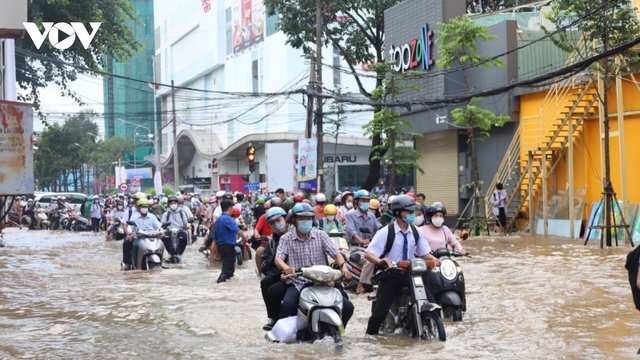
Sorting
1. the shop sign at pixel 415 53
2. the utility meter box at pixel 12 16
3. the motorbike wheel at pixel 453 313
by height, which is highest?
the shop sign at pixel 415 53

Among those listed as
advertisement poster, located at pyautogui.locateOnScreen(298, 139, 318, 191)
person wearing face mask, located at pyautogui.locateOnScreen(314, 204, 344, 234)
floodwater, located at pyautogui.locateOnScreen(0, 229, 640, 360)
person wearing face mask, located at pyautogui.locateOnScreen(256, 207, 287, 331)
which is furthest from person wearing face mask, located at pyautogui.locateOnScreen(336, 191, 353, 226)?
advertisement poster, located at pyautogui.locateOnScreen(298, 139, 318, 191)

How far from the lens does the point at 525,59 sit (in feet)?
98.4

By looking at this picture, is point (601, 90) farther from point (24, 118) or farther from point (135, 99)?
point (135, 99)

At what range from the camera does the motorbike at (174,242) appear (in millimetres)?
20234

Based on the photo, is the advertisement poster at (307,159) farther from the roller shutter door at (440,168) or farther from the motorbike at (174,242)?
the motorbike at (174,242)

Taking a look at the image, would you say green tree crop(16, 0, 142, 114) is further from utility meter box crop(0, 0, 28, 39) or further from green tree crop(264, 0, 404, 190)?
utility meter box crop(0, 0, 28, 39)

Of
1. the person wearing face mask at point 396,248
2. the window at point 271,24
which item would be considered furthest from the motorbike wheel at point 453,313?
the window at point 271,24

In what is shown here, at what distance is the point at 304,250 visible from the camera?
9719 mm

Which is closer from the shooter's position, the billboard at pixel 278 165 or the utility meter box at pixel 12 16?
the utility meter box at pixel 12 16

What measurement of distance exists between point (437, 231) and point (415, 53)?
23.3 metres

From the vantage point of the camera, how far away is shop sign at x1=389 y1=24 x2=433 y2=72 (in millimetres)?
33562

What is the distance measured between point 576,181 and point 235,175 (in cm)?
4204

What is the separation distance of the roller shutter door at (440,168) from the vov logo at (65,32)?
1309 centimetres

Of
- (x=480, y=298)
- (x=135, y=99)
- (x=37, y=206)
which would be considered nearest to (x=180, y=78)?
(x=135, y=99)
